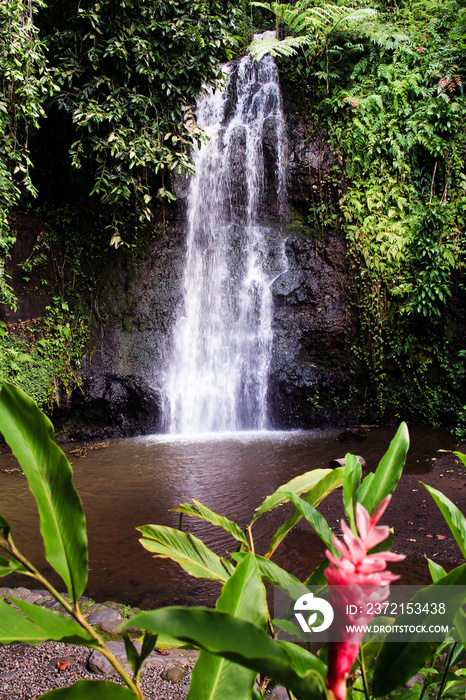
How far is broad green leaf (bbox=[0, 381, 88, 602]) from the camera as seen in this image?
1.79 feet

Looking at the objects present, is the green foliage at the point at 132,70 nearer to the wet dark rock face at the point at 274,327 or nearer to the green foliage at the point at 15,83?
the green foliage at the point at 15,83

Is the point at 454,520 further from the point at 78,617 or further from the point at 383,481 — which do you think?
the point at 78,617

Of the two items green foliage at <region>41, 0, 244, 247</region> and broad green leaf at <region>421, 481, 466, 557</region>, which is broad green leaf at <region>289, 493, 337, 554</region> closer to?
broad green leaf at <region>421, 481, 466, 557</region>

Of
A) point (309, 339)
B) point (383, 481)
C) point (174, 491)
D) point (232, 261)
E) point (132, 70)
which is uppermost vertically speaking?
point (132, 70)

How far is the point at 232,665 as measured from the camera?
0.56 meters

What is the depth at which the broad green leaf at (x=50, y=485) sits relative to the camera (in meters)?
0.55

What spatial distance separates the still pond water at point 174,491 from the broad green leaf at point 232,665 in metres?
2.28

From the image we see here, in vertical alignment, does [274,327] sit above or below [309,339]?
above

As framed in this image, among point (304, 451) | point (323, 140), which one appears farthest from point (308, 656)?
point (323, 140)

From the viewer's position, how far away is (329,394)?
25.4 feet

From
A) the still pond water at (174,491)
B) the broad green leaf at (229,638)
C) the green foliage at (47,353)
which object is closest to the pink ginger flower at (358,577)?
the broad green leaf at (229,638)

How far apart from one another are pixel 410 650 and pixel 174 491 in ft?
13.6

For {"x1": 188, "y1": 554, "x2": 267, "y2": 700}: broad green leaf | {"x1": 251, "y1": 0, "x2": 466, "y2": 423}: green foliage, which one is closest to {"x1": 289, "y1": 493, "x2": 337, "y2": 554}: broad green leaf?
{"x1": 188, "y1": 554, "x2": 267, "y2": 700}: broad green leaf

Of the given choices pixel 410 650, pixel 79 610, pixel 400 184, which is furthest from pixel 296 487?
pixel 400 184
